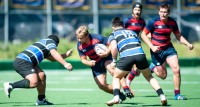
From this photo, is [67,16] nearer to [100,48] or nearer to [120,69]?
[100,48]

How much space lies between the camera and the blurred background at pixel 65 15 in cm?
3241

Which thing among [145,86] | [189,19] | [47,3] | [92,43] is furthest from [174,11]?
[92,43]

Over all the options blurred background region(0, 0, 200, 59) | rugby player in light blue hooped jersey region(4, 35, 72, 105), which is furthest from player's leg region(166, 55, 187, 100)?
blurred background region(0, 0, 200, 59)

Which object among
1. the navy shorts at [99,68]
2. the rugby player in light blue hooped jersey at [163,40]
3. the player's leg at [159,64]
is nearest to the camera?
the navy shorts at [99,68]

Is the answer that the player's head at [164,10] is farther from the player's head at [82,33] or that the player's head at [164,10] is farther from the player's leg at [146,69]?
the player's leg at [146,69]

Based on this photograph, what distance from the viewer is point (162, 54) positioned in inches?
551

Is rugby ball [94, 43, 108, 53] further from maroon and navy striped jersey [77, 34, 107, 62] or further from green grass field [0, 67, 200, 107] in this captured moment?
green grass field [0, 67, 200, 107]

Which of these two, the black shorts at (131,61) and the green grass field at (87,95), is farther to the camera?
the green grass field at (87,95)

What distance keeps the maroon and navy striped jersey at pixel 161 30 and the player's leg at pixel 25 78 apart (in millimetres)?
2836

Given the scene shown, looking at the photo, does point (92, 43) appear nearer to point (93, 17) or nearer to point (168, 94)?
point (168, 94)

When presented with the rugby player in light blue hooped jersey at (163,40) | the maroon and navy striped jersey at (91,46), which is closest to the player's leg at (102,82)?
the maroon and navy striped jersey at (91,46)

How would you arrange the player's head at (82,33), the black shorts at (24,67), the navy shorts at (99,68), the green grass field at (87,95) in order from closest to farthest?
the player's head at (82,33), the black shorts at (24,67), the green grass field at (87,95), the navy shorts at (99,68)

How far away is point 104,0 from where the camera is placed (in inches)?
1300

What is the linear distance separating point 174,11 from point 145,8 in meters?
1.49
